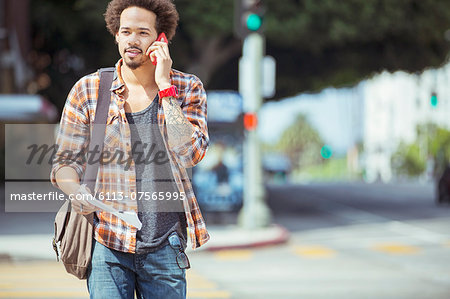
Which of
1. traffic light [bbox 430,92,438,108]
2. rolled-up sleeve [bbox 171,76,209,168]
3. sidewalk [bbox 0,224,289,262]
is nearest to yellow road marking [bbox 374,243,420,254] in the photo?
sidewalk [bbox 0,224,289,262]

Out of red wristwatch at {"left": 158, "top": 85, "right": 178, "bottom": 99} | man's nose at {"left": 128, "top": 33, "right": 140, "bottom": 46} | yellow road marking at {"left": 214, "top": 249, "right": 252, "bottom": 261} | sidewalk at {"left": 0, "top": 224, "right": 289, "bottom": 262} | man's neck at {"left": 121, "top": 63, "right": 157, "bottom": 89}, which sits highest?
man's nose at {"left": 128, "top": 33, "right": 140, "bottom": 46}

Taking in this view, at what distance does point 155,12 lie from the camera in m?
3.13

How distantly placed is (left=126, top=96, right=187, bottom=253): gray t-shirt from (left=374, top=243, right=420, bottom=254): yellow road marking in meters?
10.1

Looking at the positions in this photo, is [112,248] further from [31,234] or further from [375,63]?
[375,63]

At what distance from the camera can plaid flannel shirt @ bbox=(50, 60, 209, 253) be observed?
2963 millimetres

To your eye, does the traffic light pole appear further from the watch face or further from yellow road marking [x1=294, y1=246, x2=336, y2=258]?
the watch face

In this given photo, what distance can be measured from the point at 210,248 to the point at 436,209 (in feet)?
40.7

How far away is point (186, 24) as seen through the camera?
20.6 metres

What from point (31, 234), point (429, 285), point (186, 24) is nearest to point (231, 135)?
point (186, 24)

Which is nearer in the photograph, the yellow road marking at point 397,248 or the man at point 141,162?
the man at point 141,162

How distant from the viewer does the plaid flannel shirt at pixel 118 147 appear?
2963 mm

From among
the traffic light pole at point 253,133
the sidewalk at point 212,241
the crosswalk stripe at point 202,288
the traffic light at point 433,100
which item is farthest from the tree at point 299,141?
the crosswalk stripe at point 202,288

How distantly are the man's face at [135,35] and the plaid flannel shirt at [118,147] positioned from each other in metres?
0.11

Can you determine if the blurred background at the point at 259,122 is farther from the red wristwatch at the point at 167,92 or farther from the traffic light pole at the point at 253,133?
the red wristwatch at the point at 167,92
